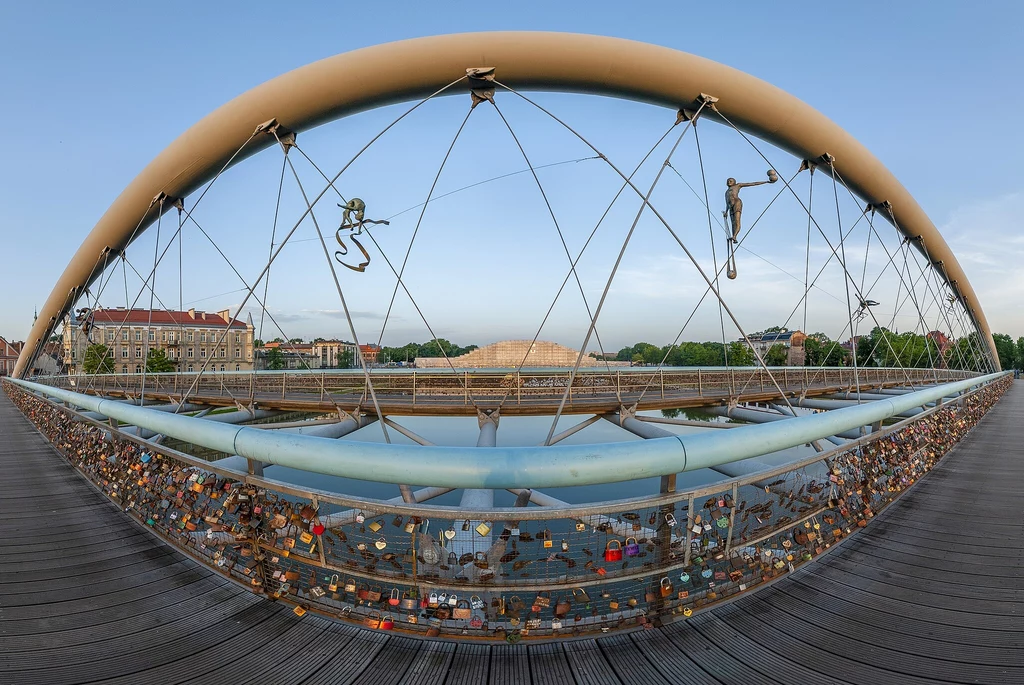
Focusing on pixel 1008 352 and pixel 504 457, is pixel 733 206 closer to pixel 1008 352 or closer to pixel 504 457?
pixel 504 457

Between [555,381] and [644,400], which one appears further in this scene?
[555,381]

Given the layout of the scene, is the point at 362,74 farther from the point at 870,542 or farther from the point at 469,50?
the point at 870,542

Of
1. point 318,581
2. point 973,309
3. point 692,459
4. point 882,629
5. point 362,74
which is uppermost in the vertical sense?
point 362,74

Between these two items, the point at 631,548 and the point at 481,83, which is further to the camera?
the point at 481,83

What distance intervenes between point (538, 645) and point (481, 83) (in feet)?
18.0

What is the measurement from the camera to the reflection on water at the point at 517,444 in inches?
607

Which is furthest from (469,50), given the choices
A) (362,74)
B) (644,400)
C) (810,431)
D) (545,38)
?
(644,400)

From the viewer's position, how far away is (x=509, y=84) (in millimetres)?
5324

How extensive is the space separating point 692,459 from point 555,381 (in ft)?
35.2

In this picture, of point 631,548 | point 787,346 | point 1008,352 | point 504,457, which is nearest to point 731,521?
point 631,548

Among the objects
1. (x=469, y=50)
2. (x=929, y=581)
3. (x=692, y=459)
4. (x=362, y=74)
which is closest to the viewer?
(x=692, y=459)

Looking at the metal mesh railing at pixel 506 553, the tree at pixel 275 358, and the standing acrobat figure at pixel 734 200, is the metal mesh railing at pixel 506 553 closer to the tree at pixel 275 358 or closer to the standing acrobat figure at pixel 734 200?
the standing acrobat figure at pixel 734 200

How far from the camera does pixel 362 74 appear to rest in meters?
5.32

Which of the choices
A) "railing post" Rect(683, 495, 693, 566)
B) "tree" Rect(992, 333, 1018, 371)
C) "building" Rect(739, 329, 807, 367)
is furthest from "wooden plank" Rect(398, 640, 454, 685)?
"tree" Rect(992, 333, 1018, 371)
